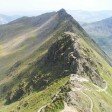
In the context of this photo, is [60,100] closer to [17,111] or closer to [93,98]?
[93,98]

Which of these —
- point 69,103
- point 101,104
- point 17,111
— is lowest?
point 17,111

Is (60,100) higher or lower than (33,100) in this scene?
higher

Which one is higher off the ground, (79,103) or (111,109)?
(79,103)

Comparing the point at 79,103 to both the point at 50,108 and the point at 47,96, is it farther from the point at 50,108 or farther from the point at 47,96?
the point at 47,96

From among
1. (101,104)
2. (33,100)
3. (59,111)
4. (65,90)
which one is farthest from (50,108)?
(33,100)

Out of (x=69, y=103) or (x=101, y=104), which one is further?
(x=101, y=104)

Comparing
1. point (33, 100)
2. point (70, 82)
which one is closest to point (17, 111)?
point (33, 100)

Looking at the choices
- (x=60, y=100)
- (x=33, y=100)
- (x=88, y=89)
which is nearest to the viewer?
(x=60, y=100)

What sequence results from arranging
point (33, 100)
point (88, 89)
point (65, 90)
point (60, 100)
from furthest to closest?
point (33, 100), point (88, 89), point (65, 90), point (60, 100)

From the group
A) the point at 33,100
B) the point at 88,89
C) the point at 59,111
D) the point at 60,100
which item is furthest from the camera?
the point at 33,100
